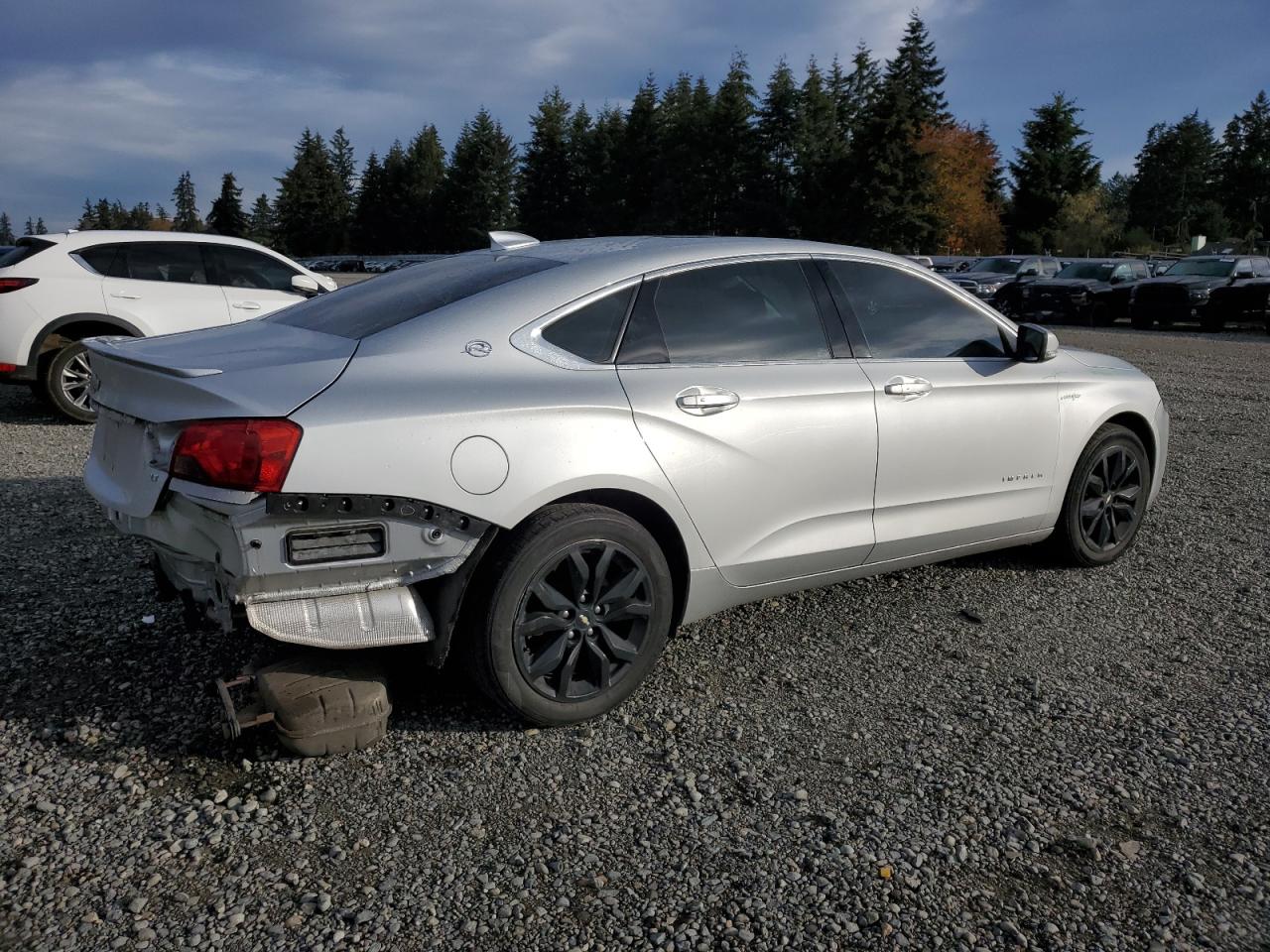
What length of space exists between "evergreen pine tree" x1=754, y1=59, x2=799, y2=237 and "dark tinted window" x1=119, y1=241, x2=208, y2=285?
2463 inches

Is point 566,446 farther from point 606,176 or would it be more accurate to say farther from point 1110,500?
point 606,176

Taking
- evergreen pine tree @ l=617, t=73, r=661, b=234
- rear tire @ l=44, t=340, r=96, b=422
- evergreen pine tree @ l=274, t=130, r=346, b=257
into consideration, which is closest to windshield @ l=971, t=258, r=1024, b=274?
rear tire @ l=44, t=340, r=96, b=422

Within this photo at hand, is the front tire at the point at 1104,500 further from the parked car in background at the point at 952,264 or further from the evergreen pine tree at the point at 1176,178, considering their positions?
the evergreen pine tree at the point at 1176,178

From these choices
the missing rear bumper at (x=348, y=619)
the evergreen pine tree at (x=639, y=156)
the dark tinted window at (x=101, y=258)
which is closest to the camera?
the missing rear bumper at (x=348, y=619)

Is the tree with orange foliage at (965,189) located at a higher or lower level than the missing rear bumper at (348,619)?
higher

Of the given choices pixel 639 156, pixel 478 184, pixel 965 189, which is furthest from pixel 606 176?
pixel 965 189

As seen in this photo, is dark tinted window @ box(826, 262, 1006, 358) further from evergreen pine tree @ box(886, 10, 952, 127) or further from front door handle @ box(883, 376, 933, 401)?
evergreen pine tree @ box(886, 10, 952, 127)

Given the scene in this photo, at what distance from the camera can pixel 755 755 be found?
3.38m

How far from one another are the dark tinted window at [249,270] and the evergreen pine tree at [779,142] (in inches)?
2441

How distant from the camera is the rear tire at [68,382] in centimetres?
912

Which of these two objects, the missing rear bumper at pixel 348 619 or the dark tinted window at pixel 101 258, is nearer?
the missing rear bumper at pixel 348 619

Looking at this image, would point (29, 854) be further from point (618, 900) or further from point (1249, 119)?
point (1249, 119)

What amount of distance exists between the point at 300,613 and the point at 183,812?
625 millimetres

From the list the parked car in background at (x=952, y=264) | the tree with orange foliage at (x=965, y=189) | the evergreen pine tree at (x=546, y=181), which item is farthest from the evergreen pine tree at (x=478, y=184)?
the parked car in background at (x=952, y=264)
